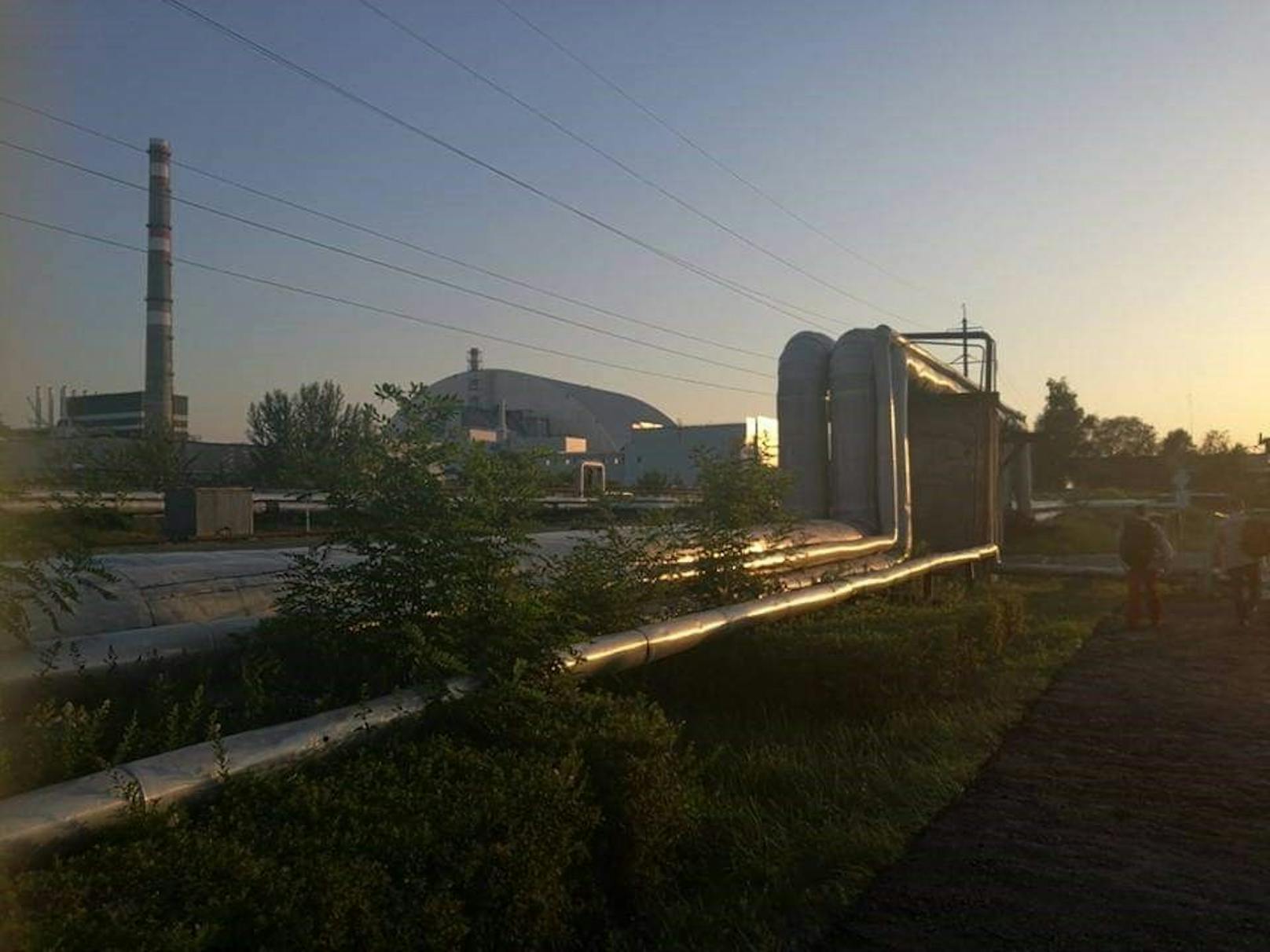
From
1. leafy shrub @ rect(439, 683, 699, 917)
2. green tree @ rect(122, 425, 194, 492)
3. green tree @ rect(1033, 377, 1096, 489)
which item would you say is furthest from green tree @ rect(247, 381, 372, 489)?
green tree @ rect(1033, 377, 1096, 489)

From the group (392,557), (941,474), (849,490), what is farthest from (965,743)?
(941,474)

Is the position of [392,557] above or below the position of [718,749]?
above

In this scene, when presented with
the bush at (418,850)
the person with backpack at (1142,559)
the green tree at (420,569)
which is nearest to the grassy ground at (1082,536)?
the person with backpack at (1142,559)

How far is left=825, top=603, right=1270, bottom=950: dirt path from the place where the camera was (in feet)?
14.6

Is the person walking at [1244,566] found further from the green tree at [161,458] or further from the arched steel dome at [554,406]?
the arched steel dome at [554,406]

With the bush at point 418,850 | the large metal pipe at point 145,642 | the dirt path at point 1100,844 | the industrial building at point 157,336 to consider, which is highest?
the industrial building at point 157,336

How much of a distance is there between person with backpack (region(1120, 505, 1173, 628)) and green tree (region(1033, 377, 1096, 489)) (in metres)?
64.7

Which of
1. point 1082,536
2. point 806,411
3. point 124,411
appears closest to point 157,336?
point 124,411

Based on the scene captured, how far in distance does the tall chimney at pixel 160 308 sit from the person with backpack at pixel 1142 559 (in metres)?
30.2

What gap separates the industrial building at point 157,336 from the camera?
3538cm

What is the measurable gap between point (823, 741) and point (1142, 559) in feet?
29.0

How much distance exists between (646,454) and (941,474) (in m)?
44.8

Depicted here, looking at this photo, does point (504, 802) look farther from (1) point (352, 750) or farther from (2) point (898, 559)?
(2) point (898, 559)

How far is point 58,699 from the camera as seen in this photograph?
4.28 m
